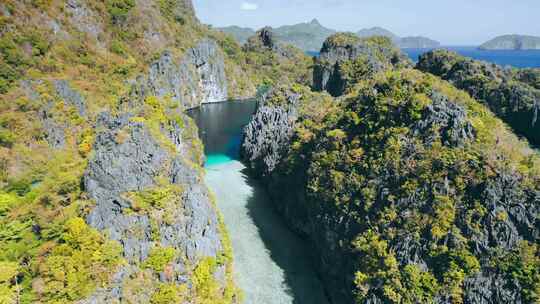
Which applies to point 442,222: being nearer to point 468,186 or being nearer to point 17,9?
point 468,186

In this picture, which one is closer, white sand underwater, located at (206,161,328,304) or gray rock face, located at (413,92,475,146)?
gray rock face, located at (413,92,475,146)

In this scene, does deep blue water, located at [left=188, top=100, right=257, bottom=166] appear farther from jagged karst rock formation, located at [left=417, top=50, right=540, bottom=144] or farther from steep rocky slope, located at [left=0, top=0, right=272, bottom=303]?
jagged karst rock formation, located at [left=417, top=50, right=540, bottom=144]

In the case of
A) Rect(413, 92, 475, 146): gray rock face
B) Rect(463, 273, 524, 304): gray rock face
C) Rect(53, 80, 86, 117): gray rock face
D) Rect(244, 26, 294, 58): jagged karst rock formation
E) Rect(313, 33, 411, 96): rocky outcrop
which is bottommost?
Rect(463, 273, 524, 304): gray rock face

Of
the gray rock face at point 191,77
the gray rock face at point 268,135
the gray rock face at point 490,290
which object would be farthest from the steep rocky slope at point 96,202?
the gray rock face at point 191,77

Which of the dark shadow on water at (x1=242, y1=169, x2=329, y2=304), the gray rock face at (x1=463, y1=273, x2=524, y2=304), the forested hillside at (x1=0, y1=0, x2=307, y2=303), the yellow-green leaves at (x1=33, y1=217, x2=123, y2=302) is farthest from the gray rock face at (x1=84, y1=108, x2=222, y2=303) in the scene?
the gray rock face at (x1=463, y1=273, x2=524, y2=304)

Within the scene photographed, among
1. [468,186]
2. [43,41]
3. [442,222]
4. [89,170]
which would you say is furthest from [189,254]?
[43,41]

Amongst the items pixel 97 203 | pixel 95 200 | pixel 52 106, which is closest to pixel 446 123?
pixel 97 203

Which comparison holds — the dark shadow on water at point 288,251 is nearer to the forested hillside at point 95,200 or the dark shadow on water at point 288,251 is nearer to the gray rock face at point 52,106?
the forested hillside at point 95,200
